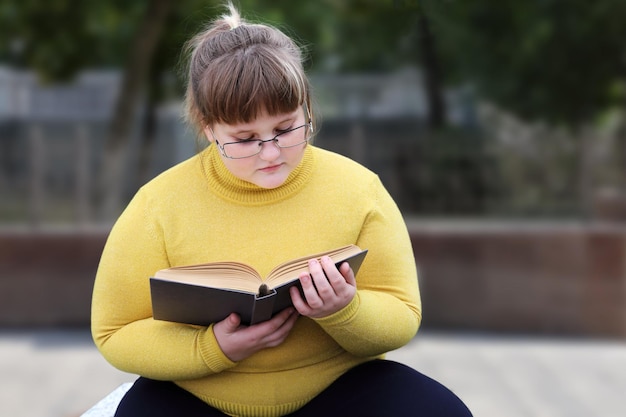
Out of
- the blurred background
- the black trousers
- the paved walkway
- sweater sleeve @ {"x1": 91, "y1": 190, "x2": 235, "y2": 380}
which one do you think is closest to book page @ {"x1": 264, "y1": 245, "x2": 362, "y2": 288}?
sweater sleeve @ {"x1": 91, "y1": 190, "x2": 235, "y2": 380}

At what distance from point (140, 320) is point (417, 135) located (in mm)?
4173

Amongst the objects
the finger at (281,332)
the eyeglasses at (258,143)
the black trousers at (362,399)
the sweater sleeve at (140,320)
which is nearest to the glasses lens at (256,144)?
the eyeglasses at (258,143)

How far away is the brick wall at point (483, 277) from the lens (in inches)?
207

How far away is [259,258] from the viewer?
1782 millimetres

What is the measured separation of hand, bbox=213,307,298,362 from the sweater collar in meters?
0.25

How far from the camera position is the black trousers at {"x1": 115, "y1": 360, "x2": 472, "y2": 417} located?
70.4 inches

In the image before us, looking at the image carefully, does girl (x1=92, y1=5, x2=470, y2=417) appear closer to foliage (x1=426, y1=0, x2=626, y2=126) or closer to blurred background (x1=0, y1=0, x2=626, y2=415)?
blurred background (x1=0, y1=0, x2=626, y2=415)

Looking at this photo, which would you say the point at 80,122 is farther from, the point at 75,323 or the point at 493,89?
the point at 493,89

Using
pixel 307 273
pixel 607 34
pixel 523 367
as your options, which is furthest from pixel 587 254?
pixel 307 273

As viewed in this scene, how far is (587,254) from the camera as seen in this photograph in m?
5.27

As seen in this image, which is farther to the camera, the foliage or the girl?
the foliage

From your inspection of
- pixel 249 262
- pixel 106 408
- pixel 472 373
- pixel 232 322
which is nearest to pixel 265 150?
pixel 249 262

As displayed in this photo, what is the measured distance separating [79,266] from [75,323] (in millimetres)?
344

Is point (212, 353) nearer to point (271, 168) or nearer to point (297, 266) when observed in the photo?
point (297, 266)
